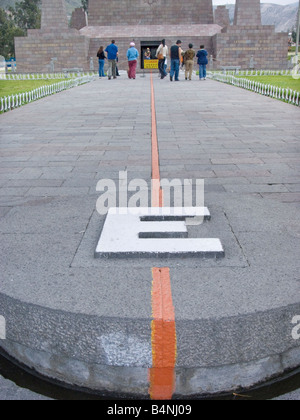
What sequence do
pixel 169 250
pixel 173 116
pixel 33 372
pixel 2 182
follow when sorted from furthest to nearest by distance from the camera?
pixel 173 116
pixel 2 182
pixel 169 250
pixel 33 372

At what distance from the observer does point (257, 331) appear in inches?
91.9

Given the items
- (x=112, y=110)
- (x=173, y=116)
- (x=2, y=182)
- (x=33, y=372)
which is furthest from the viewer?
(x=112, y=110)

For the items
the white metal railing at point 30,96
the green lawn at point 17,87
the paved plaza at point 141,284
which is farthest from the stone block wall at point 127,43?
the paved plaza at point 141,284

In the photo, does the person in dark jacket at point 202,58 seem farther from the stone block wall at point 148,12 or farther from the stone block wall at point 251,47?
the stone block wall at point 148,12

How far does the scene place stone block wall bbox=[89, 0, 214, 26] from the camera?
45.2 metres

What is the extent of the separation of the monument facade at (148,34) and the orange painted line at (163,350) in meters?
38.8

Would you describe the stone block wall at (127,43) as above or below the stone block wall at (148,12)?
below

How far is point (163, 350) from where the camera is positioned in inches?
90.5

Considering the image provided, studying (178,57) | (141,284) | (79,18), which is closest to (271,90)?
(178,57)

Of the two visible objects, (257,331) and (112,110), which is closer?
(257,331)

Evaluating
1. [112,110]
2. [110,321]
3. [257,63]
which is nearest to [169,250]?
[110,321]

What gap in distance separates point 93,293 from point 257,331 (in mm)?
906

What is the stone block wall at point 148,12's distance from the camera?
45188 millimetres
